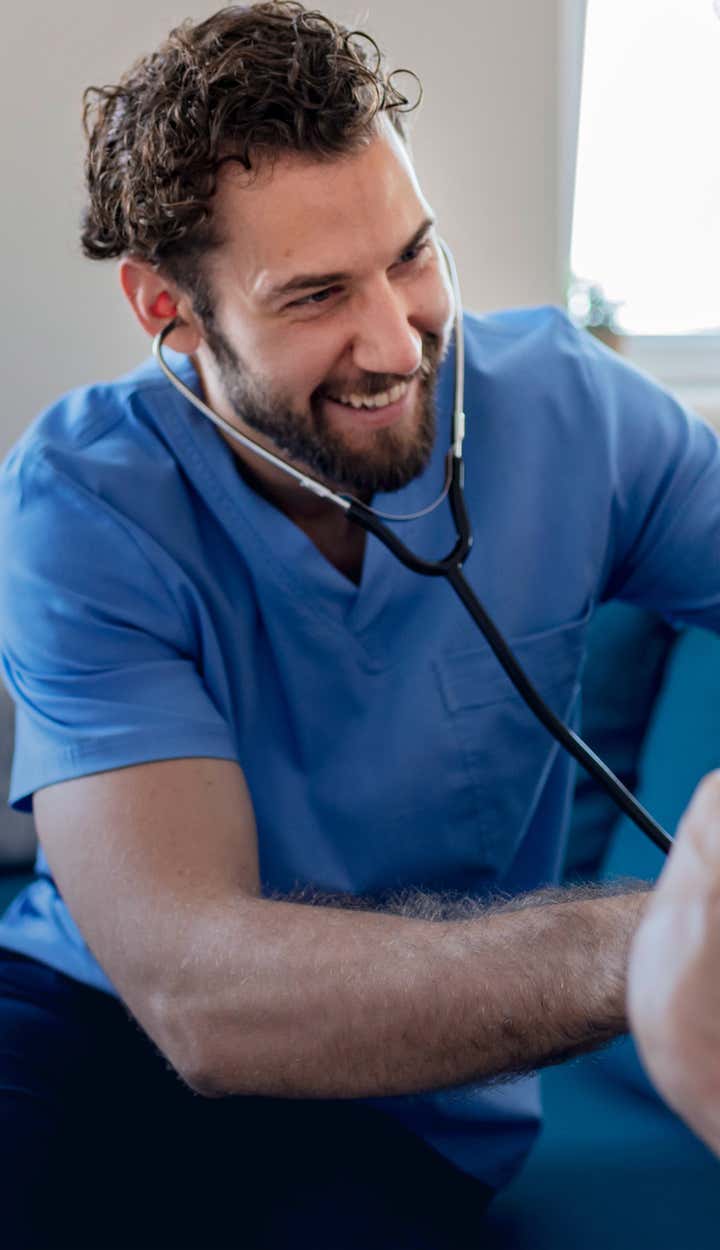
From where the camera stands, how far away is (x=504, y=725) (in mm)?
1150

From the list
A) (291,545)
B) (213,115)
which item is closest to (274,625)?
(291,545)

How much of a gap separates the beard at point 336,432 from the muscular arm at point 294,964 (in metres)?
0.27

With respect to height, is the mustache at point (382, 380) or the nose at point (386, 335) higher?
the nose at point (386, 335)

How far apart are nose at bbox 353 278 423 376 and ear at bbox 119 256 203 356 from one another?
0.17m

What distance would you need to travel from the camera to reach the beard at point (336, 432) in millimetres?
1070

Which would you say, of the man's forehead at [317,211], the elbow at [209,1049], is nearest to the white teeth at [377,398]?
the man's forehead at [317,211]

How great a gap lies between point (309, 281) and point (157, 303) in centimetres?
19

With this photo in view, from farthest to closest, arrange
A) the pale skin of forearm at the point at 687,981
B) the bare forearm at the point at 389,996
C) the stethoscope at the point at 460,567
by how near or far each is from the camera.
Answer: the stethoscope at the point at 460,567 → the bare forearm at the point at 389,996 → the pale skin of forearm at the point at 687,981

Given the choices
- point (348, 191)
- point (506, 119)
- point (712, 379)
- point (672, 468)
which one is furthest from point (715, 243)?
point (348, 191)

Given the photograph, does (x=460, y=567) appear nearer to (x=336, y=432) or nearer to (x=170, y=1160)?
(x=336, y=432)

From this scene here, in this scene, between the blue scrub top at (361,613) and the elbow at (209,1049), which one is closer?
the elbow at (209,1049)

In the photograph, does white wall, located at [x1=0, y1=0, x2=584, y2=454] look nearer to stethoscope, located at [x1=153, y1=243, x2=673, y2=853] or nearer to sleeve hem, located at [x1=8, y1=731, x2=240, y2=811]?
stethoscope, located at [x1=153, y1=243, x2=673, y2=853]

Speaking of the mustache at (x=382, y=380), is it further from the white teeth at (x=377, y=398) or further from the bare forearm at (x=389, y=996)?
the bare forearm at (x=389, y=996)

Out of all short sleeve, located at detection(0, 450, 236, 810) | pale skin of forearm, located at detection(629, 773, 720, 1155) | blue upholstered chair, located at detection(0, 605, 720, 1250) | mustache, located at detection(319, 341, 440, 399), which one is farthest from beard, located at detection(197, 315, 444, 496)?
pale skin of forearm, located at detection(629, 773, 720, 1155)
